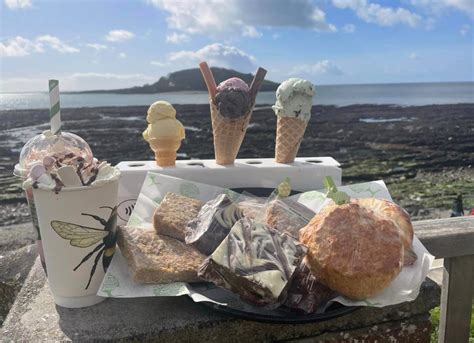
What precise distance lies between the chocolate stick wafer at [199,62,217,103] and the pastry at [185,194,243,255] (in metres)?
0.88

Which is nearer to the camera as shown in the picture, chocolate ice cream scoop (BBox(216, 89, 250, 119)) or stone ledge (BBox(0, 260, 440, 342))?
stone ledge (BBox(0, 260, 440, 342))

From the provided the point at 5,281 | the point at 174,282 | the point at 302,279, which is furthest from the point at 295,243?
the point at 5,281

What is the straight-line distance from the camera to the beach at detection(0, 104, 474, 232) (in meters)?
15.3

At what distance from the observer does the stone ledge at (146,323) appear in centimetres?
137

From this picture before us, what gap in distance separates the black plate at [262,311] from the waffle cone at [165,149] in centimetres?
105

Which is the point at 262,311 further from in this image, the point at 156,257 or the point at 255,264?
the point at 156,257

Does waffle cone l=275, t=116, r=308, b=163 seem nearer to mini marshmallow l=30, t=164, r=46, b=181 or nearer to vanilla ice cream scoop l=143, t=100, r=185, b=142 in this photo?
vanilla ice cream scoop l=143, t=100, r=185, b=142

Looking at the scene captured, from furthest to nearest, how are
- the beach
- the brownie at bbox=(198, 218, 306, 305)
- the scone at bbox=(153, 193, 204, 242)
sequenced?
the beach, the scone at bbox=(153, 193, 204, 242), the brownie at bbox=(198, 218, 306, 305)

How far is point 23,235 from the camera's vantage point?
1218 cm

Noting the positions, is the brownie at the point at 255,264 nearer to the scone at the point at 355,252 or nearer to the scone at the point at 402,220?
the scone at the point at 355,252

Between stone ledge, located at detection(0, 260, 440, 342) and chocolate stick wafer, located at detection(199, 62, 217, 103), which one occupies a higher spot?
chocolate stick wafer, located at detection(199, 62, 217, 103)

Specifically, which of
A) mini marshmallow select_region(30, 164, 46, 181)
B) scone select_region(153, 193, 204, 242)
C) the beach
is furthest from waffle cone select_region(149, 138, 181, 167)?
the beach

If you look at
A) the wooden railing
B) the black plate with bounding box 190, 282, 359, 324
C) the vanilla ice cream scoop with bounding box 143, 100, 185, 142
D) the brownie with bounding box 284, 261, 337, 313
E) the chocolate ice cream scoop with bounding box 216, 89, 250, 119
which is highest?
the chocolate ice cream scoop with bounding box 216, 89, 250, 119

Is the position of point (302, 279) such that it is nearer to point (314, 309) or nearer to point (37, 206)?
point (314, 309)
